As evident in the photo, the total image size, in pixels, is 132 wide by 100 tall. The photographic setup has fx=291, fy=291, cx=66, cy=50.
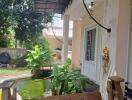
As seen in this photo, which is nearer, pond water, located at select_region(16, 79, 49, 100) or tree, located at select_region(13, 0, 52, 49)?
pond water, located at select_region(16, 79, 49, 100)

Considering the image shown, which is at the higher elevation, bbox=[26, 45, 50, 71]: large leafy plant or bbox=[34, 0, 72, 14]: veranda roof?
bbox=[34, 0, 72, 14]: veranda roof

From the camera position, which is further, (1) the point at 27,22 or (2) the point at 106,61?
(1) the point at 27,22

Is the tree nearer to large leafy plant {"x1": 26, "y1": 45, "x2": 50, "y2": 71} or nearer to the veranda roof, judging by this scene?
large leafy plant {"x1": 26, "y1": 45, "x2": 50, "y2": 71}

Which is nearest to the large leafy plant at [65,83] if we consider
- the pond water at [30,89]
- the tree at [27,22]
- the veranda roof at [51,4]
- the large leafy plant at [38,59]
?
the pond water at [30,89]

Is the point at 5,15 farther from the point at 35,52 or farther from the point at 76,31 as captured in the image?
the point at 35,52

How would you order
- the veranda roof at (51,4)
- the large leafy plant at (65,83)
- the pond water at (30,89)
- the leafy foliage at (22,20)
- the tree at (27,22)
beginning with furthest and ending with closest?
the tree at (27,22) < the leafy foliage at (22,20) < the veranda roof at (51,4) < the large leafy plant at (65,83) < the pond water at (30,89)

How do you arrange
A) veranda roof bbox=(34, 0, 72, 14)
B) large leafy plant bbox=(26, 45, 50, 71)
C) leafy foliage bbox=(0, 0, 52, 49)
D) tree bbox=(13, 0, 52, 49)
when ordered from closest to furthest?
veranda roof bbox=(34, 0, 72, 14), large leafy plant bbox=(26, 45, 50, 71), leafy foliage bbox=(0, 0, 52, 49), tree bbox=(13, 0, 52, 49)

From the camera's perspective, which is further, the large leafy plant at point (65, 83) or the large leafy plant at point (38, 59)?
the large leafy plant at point (38, 59)

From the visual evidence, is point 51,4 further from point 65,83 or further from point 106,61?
point 106,61

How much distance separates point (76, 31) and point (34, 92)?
10.7 metres

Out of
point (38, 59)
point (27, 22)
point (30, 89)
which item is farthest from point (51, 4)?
point (27, 22)

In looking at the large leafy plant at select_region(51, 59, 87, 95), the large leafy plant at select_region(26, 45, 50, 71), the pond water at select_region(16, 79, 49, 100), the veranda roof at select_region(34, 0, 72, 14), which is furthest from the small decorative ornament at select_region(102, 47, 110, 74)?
the large leafy plant at select_region(26, 45, 50, 71)

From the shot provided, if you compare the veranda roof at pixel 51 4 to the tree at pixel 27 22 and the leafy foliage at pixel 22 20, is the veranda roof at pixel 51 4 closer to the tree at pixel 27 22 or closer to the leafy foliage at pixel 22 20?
the leafy foliage at pixel 22 20

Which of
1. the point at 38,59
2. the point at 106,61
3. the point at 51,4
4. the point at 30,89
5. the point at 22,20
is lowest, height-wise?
the point at 30,89
